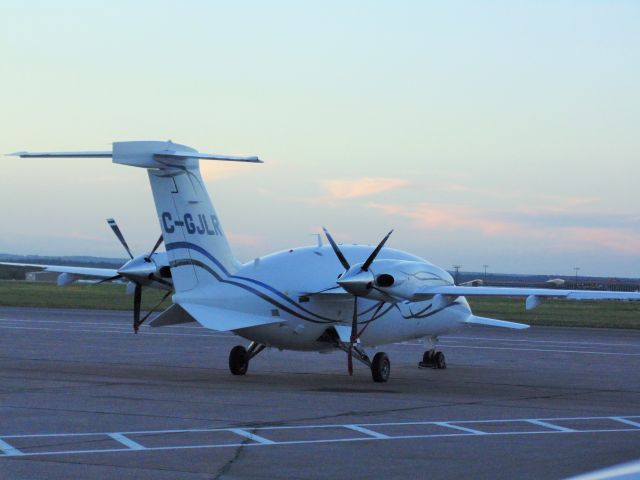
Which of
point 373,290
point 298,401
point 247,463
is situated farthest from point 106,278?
point 247,463

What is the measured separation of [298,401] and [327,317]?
5807mm

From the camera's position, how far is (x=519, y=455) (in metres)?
15.4

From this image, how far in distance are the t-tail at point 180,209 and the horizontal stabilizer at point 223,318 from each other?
0.73 meters

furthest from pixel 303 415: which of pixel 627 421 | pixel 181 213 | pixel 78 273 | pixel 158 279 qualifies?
pixel 78 273

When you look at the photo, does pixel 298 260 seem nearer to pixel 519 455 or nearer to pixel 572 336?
pixel 519 455

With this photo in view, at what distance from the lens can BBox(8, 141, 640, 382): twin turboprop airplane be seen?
26.3 meters

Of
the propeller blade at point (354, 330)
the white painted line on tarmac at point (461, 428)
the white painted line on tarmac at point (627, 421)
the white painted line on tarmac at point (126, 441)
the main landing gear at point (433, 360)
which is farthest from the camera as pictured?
the main landing gear at point (433, 360)

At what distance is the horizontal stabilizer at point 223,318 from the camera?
25812mm

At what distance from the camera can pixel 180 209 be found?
2719 centimetres

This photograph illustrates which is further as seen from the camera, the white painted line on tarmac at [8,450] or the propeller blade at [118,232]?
the propeller blade at [118,232]

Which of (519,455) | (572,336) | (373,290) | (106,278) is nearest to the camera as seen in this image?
(519,455)

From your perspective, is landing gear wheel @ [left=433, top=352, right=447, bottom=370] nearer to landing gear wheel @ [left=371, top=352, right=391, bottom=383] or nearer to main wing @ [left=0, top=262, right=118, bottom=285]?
landing gear wheel @ [left=371, top=352, right=391, bottom=383]

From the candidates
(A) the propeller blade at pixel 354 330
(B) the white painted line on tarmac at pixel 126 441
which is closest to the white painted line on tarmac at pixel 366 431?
(B) the white painted line on tarmac at pixel 126 441

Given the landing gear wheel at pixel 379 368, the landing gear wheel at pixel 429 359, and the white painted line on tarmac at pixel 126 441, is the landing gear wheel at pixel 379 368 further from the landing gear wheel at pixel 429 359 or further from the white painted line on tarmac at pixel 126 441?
the white painted line on tarmac at pixel 126 441
